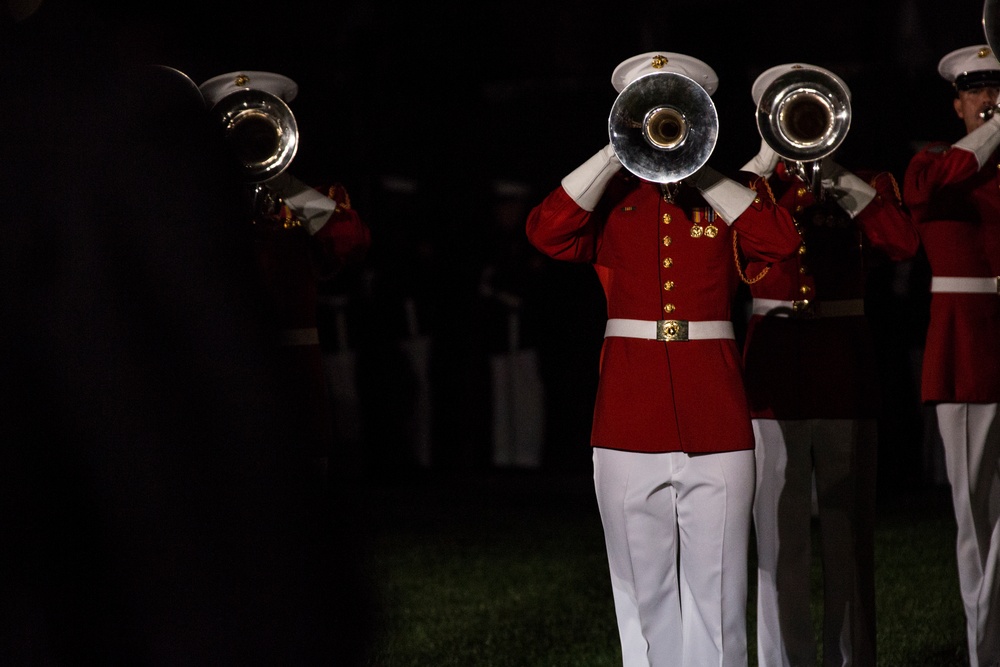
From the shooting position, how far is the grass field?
5754 millimetres

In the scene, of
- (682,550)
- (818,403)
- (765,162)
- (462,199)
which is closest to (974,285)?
(818,403)

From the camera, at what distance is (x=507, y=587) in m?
7.32

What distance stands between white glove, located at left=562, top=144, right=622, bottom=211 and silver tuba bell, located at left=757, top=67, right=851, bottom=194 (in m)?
0.81

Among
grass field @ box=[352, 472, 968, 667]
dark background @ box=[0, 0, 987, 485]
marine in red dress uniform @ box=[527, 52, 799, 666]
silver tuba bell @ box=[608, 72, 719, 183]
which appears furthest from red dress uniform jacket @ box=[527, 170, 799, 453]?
dark background @ box=[0, 0, 987, 485]

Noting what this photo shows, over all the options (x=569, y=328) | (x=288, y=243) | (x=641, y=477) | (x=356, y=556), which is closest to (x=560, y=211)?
(x=641, y=477)

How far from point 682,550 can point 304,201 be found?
1924mm

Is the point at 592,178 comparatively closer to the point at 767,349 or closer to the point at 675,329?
the point at 675,329

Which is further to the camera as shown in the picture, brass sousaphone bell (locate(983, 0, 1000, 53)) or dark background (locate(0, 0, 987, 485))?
dark background (locate(0, 0, 987, 485))

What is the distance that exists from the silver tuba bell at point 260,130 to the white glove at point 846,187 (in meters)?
1.88

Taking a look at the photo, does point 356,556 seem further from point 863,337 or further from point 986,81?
point 986,81

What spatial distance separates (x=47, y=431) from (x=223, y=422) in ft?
0.49

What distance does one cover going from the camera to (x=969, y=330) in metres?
5.13

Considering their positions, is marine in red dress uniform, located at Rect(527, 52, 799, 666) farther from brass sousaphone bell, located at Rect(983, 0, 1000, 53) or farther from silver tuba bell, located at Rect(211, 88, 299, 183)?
silver tuba bell, located at Rect(211, 88, 299, 183)

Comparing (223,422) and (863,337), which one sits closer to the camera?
(223,422)
